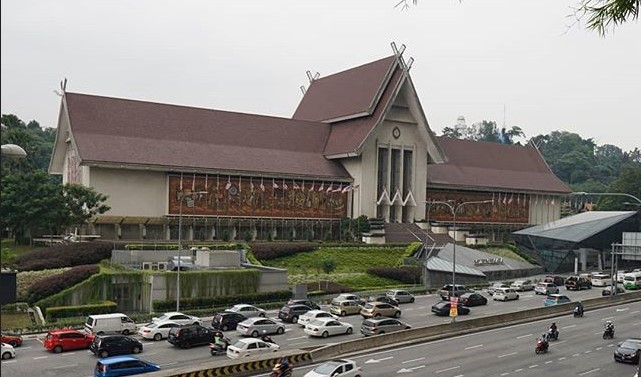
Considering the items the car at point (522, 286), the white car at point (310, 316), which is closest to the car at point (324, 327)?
the white car at point (310, 316)

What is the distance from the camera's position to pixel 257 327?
115ft

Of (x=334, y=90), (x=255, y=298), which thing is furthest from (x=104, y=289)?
(x=334, y=90)

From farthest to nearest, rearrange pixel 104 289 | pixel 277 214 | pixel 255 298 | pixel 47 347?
1. pixel 277 214
2. pixel 255 298
3. pixel 104 289
4. pixel 47 347

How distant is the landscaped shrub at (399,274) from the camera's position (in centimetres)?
5875

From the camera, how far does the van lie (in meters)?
34.9

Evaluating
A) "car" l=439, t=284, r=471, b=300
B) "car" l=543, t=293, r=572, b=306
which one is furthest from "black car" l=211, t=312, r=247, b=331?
"car" l=543, t=293, r=572, b=306

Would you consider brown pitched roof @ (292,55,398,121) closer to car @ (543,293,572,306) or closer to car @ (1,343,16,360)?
car @ (543,293,572,306)

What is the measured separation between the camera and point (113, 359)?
1010 inches

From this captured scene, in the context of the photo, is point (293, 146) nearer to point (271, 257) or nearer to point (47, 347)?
point (271, 257)

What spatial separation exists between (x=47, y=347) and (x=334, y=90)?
2505 inches

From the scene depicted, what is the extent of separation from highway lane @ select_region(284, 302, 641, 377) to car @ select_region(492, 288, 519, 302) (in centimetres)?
1126

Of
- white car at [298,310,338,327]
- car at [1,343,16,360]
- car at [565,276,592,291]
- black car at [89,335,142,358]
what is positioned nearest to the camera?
car at [1,343,16,360]

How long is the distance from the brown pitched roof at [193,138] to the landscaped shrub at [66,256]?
36.1 ft

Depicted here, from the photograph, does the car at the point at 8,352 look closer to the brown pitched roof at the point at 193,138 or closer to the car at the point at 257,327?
the car at the point at 257,327
